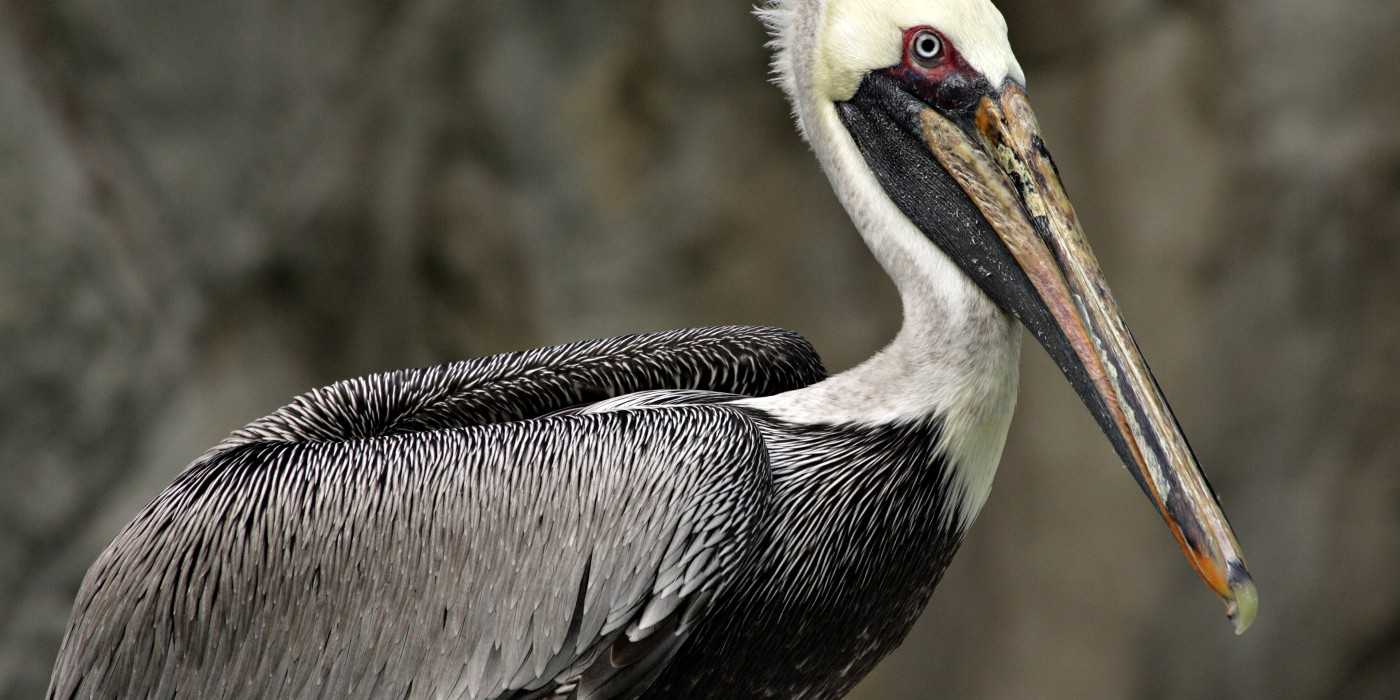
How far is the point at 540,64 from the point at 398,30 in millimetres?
416

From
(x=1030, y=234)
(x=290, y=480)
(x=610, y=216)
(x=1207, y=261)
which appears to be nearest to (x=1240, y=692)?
(x=1207, y=261)

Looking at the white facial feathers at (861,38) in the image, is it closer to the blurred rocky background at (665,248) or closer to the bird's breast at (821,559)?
the bird's breast at (821,559)

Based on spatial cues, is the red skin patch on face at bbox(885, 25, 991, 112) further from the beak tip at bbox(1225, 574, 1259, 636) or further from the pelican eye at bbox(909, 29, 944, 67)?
the beak tip at bbox(1225, 574, 1259, 636)

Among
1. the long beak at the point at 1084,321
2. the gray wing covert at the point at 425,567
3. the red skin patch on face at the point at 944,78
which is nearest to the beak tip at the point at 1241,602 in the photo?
the long beak at the point at 1084,321

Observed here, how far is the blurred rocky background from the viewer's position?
395cm

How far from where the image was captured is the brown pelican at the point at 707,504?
218 cm

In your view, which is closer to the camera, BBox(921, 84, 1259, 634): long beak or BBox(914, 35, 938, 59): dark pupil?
BBox(921, 84, 1259, 634): long beak

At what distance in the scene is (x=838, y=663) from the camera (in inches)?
91.6

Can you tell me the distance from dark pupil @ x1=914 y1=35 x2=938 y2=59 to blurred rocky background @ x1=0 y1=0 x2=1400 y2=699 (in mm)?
1903

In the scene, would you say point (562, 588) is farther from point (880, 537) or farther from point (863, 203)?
point (863, 203)

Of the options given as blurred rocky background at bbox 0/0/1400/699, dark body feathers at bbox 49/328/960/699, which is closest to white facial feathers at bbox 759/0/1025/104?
dark body feathers at bbox 49/328/960/699

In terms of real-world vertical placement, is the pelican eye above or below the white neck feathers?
above

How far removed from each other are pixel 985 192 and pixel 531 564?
2.98 ft

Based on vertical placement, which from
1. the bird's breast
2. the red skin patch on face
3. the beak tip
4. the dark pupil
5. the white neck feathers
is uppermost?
the dark pupil
